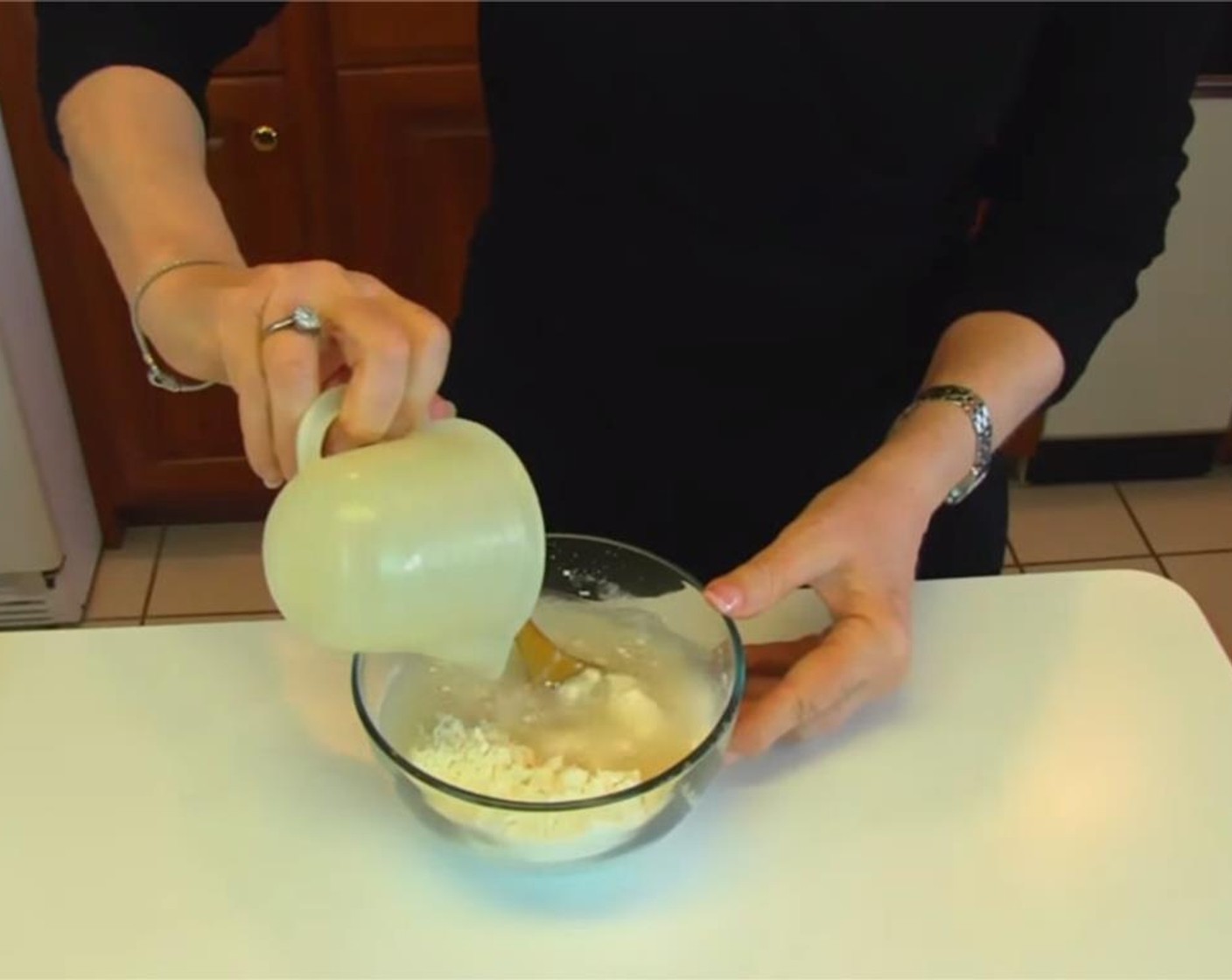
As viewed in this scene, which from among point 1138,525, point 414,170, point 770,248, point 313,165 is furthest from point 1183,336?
point 770,248

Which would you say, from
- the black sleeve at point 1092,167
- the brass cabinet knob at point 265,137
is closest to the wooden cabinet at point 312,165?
the brass cabinet knob at point 265,137

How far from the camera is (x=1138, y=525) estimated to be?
1.97m

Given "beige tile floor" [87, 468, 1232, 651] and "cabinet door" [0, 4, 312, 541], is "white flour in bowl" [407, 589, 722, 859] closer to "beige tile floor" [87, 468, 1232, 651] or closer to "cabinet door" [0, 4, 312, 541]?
"cabinet door" [0, 4, 312, 541]

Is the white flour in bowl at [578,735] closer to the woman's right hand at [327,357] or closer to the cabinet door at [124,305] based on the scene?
the woman's right hand at [327,357]

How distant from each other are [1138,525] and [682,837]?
147 centimetres

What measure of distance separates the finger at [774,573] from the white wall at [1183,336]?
48.3 inches

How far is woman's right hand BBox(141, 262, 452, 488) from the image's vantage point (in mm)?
573

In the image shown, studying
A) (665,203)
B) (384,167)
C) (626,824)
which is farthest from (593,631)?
(384,167)

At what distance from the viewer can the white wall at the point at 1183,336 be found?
1.75 metres

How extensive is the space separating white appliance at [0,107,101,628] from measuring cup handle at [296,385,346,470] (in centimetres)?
113

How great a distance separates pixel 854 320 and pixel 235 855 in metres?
0.48

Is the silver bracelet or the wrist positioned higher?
the silver bracelet

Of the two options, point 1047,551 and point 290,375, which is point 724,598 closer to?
point 290,375

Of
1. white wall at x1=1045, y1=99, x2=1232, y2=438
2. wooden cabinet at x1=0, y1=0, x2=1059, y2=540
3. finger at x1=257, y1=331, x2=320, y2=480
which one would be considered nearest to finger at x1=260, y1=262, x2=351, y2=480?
finger at x1=257, y1=331, x2=320, y2=480
